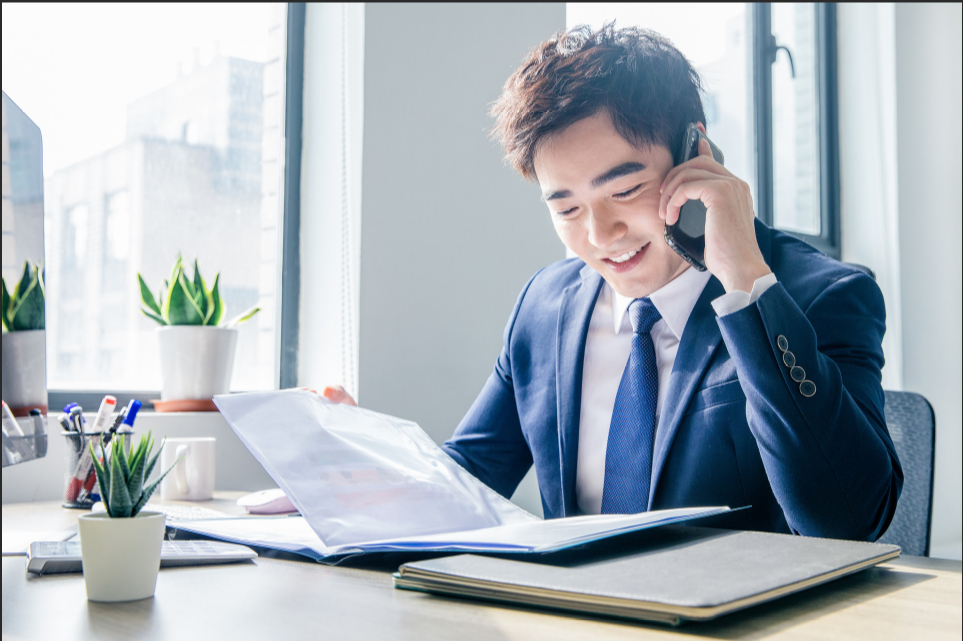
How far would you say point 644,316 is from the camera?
3.55ft

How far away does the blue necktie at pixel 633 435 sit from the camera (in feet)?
3.28

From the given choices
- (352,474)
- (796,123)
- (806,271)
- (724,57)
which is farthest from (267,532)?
(796,123)

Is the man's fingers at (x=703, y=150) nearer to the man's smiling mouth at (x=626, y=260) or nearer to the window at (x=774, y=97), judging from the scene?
the man's smiling mouth at (x=626, y=260)

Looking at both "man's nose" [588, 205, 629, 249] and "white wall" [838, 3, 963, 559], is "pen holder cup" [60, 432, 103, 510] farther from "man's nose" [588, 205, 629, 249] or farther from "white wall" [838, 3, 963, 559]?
"white wall" [838, 3, 963, 559]

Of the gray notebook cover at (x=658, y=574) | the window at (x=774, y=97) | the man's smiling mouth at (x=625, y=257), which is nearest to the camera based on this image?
the gray notebook cover at (x=658, y=574)

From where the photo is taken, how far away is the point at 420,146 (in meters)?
1.79

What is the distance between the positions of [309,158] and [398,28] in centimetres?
40

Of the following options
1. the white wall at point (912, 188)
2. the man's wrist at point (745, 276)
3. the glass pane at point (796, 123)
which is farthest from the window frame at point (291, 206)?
the white wall at point (912, 188)

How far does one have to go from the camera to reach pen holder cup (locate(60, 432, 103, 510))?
1.20m

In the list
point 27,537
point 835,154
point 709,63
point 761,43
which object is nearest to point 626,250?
point 27,537

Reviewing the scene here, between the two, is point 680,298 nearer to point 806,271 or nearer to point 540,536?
point 806,271

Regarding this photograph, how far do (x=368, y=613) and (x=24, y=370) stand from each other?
464 mm

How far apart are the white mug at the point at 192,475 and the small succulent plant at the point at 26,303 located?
1.89 ft

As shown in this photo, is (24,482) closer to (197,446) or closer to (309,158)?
(197,446)
